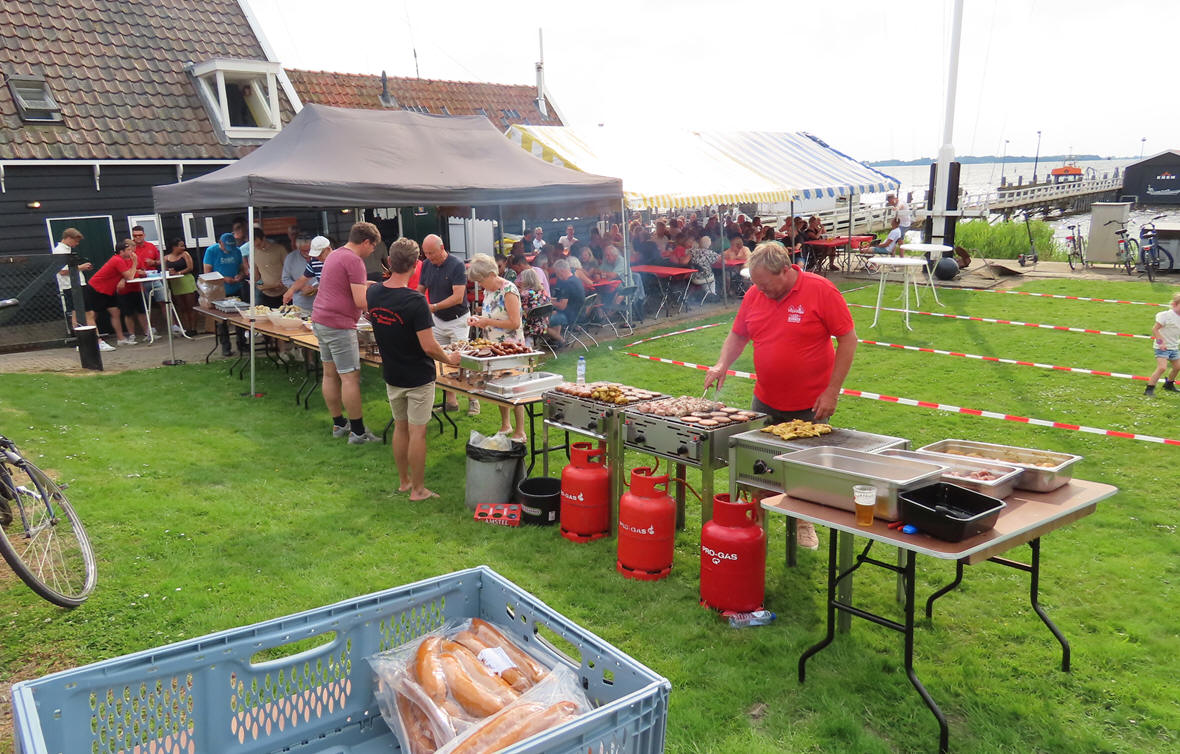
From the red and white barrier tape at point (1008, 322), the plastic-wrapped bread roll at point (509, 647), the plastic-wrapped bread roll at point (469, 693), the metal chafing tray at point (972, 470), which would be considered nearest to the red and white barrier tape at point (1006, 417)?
the metal chafing tray at point (972, 470)

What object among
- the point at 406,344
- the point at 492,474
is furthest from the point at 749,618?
the point at 406,344

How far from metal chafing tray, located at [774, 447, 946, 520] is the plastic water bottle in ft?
3.27

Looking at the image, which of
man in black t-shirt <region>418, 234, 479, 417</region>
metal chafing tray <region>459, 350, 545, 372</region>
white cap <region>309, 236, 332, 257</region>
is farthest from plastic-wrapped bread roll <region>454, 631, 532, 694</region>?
white cap <region>309, 236, 332, 257</region>

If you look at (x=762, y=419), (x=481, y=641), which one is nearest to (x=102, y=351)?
(x=762, y=419)

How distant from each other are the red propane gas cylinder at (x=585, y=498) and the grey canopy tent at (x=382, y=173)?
546 cm

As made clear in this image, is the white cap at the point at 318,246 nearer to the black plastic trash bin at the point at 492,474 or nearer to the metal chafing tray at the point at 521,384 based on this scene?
the metal chafing tray at the point at 521,384

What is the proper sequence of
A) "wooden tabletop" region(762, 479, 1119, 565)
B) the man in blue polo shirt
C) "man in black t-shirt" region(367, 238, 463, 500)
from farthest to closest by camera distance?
the man in blue polo shirt → "man in black t-shirt" region(367, 238, 463, 500) → "wooden tabletop" region(762, 479, 1119, 565)

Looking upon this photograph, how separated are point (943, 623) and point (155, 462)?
6774 mm

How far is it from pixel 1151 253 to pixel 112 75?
22.8 meters

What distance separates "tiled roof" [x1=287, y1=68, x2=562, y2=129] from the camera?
2058cm

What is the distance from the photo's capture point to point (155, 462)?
7.53m

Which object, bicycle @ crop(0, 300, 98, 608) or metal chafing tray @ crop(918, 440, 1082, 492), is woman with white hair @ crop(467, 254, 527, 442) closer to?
bicycle @ crop(0, 300, 98, 608)

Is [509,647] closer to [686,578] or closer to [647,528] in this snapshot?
[647,528]

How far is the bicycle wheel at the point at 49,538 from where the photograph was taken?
471 cm
